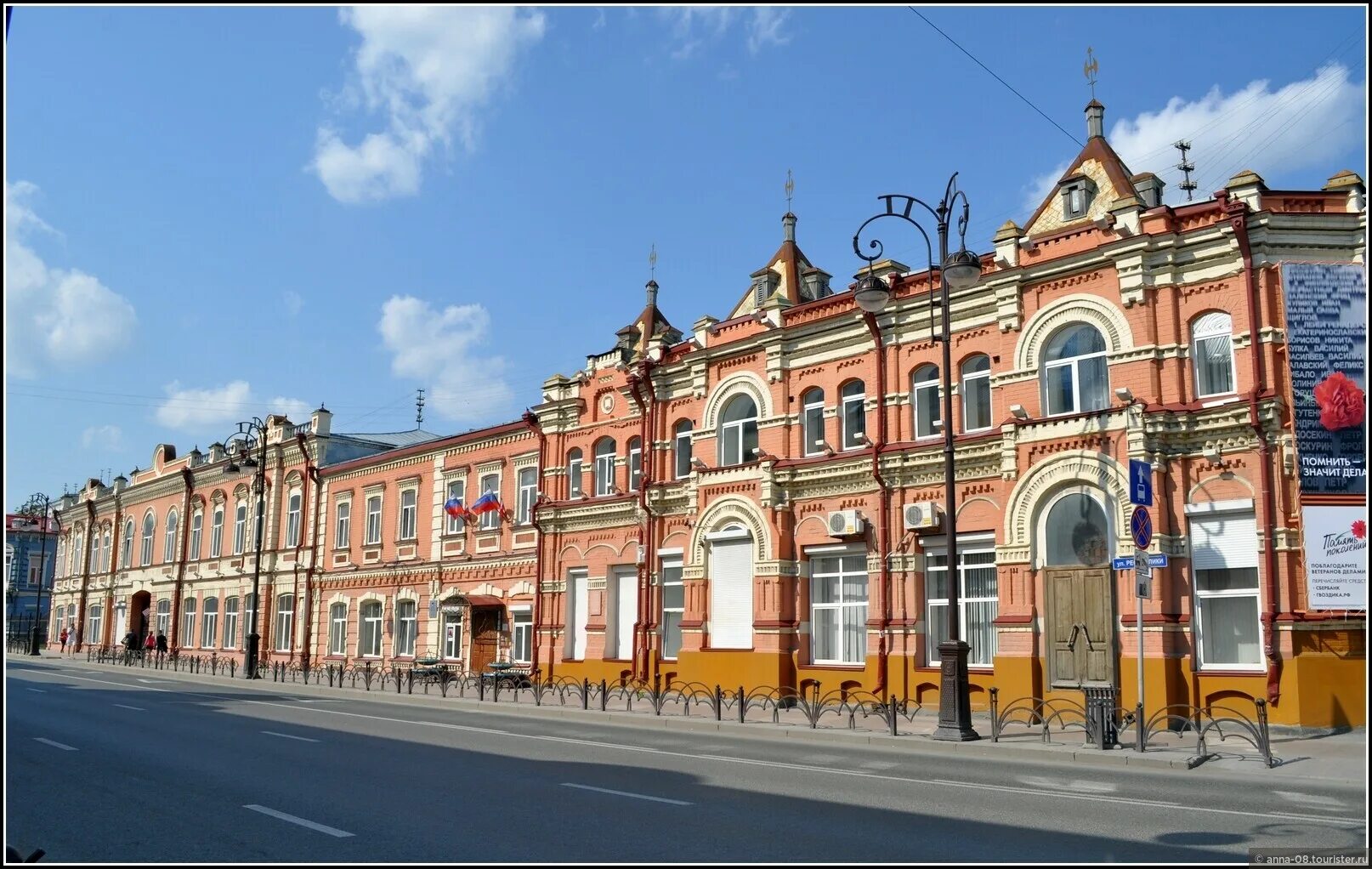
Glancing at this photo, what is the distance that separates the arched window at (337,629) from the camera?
139 ft

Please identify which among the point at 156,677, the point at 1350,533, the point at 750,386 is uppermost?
the point at 750,386

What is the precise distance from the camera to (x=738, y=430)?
29188mm

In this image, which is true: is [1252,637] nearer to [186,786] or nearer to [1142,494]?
[1142,494]

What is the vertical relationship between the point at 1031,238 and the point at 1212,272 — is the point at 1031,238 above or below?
above

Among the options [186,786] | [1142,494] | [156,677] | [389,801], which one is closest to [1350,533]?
[1142,494]

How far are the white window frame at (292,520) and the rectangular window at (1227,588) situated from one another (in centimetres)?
3614

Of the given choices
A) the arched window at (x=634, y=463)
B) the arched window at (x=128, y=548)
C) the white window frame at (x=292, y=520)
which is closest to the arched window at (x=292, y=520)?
the white window frame at (x=292, y=520)

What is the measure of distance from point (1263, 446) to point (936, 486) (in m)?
6.83

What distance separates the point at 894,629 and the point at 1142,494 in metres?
7.48

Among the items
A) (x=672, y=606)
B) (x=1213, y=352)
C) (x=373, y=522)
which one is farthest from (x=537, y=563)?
(x=1213, y=352)

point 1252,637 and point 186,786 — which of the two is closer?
point 186,786

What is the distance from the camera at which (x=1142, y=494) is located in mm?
18438

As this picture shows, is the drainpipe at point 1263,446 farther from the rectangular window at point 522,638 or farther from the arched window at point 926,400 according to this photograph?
the rectangular window at point 522,638

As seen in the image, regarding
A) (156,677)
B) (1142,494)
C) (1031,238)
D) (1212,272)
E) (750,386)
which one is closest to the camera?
(1142,494)
